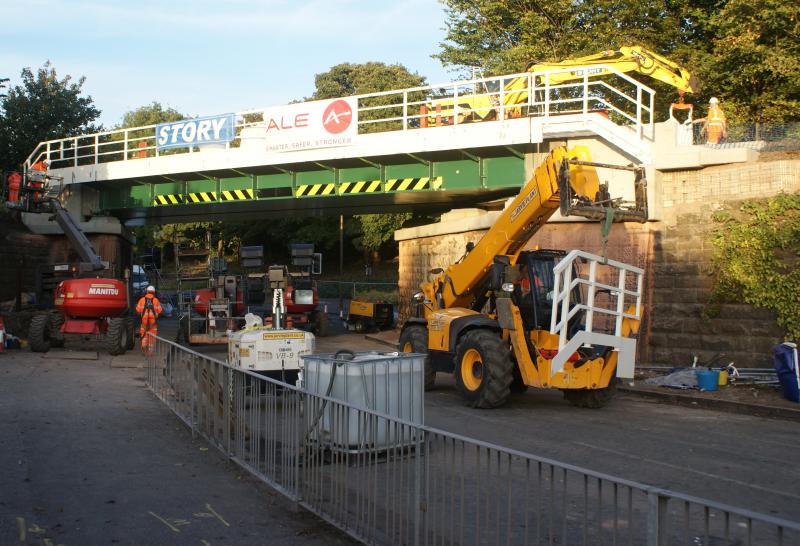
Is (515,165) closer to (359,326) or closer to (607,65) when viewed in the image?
(607,65)

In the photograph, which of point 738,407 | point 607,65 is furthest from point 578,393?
point 607,65

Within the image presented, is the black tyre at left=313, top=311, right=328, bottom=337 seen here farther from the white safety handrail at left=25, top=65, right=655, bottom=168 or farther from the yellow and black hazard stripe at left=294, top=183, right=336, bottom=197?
the white safety handrail at left=25, top=65, right=655, bottom=168

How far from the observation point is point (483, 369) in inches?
513

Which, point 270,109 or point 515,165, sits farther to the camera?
point 270,109

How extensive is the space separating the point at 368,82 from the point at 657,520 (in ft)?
233

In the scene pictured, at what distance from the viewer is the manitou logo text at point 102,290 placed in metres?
20.6

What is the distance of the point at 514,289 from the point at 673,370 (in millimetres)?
5513

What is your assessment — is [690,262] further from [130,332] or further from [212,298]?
[130,332]

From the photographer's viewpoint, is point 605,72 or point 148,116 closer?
point 605,72

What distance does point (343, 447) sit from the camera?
21.1ft

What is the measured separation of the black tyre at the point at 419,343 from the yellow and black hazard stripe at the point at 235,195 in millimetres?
11445

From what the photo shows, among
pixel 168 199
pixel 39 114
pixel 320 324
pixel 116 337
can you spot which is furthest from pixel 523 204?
pixel 39 114

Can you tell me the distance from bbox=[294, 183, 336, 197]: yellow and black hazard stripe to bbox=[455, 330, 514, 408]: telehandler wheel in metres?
11.7

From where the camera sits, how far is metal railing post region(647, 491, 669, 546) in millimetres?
3711
